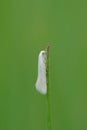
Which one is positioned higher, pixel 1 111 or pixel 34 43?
pixel 34 43

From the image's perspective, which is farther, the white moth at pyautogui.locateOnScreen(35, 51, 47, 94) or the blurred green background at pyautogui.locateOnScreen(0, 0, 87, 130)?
the blurred green background at pyautogui.locateOnScreen(0, 0, 87, 130)

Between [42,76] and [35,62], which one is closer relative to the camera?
[42,76]

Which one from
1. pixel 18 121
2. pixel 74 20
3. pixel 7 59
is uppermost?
pixel 74 20

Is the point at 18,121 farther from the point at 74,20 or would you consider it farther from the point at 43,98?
the point at 74,20

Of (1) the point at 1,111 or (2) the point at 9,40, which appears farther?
(2) the point at 9,40

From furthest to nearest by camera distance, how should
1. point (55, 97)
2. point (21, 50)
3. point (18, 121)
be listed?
point (21, 50), point (55, 97), point (18, 121)

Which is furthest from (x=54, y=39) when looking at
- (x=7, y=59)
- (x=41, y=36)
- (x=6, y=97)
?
(x=6, y=97)

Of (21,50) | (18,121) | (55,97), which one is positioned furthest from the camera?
(21,50)

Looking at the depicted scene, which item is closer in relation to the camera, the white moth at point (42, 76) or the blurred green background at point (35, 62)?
the white moth at point (42, 76)
